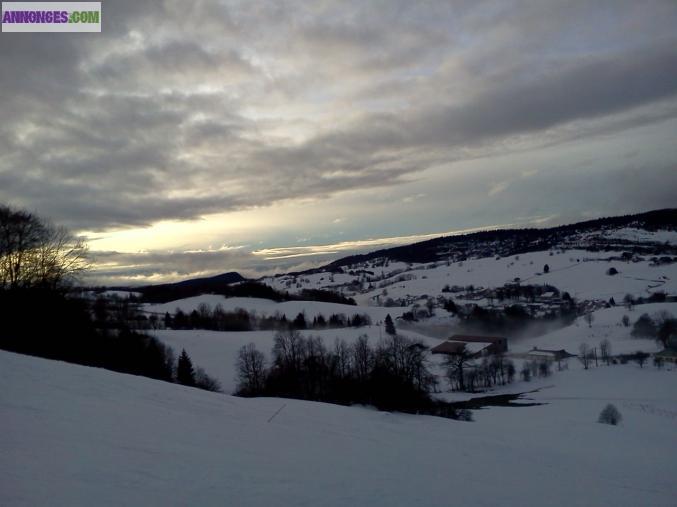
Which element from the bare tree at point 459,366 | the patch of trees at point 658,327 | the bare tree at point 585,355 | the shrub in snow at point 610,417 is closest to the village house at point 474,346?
the bare tree at point 459,366

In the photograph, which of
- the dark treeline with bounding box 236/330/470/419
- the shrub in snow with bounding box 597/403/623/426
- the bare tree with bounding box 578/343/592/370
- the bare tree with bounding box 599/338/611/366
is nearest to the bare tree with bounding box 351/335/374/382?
the dark treeline with bounding box 236/330/470/419

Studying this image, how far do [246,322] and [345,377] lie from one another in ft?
179

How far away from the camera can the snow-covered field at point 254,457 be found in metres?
6.48

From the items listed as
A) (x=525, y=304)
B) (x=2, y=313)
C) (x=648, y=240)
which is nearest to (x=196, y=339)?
(x=2, y=313)

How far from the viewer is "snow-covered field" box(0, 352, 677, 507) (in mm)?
6484

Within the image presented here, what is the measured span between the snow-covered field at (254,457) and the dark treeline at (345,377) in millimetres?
6074

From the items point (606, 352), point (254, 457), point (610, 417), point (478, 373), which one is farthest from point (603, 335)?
point (254, 457)

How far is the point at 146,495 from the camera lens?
20.1 ft

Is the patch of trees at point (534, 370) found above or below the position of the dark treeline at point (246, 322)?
below

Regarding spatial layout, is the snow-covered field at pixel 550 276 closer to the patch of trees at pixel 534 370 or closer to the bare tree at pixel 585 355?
the bare tree at pixel 585 355

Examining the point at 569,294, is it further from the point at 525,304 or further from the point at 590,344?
the point at 590,344

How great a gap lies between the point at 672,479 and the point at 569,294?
359ft

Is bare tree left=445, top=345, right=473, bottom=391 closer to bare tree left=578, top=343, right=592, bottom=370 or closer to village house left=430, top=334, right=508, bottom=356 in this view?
village house left=430, top=334, right=508, bottom=356

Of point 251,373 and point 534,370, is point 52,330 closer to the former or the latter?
point 251,373
